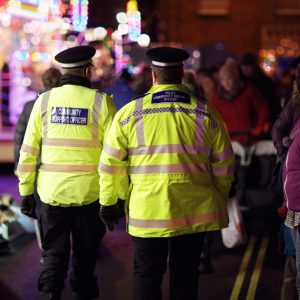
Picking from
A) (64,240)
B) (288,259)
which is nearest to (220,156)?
(288,259)

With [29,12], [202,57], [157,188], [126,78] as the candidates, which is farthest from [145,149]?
[202,57]

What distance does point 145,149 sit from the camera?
14.0 feet

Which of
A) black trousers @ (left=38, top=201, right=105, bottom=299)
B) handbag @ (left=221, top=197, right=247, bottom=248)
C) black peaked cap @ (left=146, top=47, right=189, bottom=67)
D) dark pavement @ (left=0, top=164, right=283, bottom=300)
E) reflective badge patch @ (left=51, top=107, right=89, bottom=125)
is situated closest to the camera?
black peaked cap @ (left=146, top=47, right=189, bottom=67)

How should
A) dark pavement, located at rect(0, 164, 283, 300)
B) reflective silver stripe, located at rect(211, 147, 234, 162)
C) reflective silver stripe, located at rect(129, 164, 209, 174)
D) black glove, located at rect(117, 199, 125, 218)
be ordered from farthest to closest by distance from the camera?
1. dark pavement, located at rect(0, 164, 283, 300)
2. black glove, located at rect(117, 199, 125, 218)
3. reflective silver stripe, located at rect(211, 147, 234, 162)
4. reflective silver stripe, located at rect(129, 164, 209, 174)

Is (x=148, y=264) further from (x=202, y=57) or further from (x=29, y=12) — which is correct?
(x=202, y=57)

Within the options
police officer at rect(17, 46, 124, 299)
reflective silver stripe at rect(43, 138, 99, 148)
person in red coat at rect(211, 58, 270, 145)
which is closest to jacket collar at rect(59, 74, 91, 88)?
police officer at rect(17, 46, 124, 299)

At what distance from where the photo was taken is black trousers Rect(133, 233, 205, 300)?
4305mm

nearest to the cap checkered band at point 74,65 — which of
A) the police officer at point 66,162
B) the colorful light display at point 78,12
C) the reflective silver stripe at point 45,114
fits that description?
the police officer at point 66,162

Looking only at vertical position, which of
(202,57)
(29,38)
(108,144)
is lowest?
(202,57)

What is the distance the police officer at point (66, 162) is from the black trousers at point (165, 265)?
2.52ft

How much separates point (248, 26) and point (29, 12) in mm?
16070

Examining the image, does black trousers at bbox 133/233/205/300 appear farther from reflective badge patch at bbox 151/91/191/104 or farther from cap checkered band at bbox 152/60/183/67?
cap checkered band at bbox 152/60/183/67

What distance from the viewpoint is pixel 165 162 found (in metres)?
4.22

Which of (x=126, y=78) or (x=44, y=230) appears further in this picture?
(x=126, y=78)
